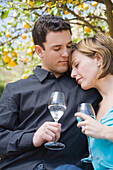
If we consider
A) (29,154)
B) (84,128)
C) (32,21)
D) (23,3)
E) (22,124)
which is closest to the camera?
(84,128)

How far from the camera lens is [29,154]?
1.91m

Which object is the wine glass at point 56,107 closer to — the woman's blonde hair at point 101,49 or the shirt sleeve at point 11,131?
the shirt sleeve at point 11,131

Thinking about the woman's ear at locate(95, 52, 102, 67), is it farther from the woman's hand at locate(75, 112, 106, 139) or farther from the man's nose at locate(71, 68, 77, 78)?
the woman's hand at locate(75, 112, 106, 139)

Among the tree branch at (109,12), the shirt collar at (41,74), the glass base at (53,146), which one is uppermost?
the tree branch at (109,12)

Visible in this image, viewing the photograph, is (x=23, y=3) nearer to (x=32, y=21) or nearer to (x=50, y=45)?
(x=32, y=21)

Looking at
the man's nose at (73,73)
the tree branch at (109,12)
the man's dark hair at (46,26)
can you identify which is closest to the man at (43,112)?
the man's dark hair at (46,26)

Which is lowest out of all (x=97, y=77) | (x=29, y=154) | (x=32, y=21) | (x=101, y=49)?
(x=29, y=154)

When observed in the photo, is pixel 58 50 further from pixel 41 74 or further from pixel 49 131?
pixel 49 131

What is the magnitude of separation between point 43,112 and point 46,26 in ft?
2.43

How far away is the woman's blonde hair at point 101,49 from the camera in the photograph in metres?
1.93

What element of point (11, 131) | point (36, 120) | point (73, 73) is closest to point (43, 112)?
point (36, 120)

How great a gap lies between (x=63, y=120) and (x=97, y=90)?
14.7 inches

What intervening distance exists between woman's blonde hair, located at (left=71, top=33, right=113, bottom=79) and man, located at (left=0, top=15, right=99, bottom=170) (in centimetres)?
16

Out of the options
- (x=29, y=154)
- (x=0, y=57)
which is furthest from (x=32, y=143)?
(x=0, y=57)
